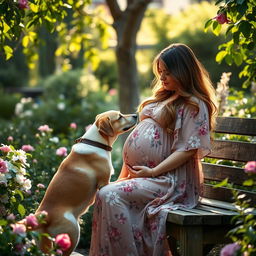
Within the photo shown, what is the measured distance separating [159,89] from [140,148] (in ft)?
1.65

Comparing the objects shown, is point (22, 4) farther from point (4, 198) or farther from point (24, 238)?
point (24, 238)

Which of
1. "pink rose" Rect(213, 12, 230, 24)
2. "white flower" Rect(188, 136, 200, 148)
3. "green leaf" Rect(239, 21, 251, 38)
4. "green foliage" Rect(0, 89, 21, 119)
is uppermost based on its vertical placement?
"pink rose" Rect(213, 12, 230, 24)

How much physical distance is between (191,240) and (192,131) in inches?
30.9

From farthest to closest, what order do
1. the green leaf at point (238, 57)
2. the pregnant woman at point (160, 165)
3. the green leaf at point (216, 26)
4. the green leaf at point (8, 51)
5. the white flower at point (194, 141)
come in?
the green leaf at point (8, 51) → the green leaf at point (238, 57) → the green leaf at point (216, 26) → the white flower at point (194, 141) → the pregnant woman at point (160, 165)

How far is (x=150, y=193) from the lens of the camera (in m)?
4.51

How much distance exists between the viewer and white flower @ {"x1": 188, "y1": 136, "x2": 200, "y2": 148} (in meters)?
4.54

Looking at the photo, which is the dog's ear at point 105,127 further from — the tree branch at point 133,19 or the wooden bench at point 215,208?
the tree branch at point 133,19

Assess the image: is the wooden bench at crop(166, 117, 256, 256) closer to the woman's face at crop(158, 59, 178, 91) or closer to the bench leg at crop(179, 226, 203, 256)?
the bench leg at crop(179, 226, 203, 256)

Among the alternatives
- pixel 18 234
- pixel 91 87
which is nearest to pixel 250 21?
pixel 18 234

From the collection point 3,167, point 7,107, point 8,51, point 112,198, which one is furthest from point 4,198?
point 7,107

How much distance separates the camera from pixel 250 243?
3.51m

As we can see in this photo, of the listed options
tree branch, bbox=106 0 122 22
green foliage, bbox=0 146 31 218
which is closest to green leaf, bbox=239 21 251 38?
green foliage, bbox=0 146 31 218

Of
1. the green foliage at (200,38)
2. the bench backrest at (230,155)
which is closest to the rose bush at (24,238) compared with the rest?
the bench backrest at (230,155)

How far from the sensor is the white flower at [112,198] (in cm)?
442
